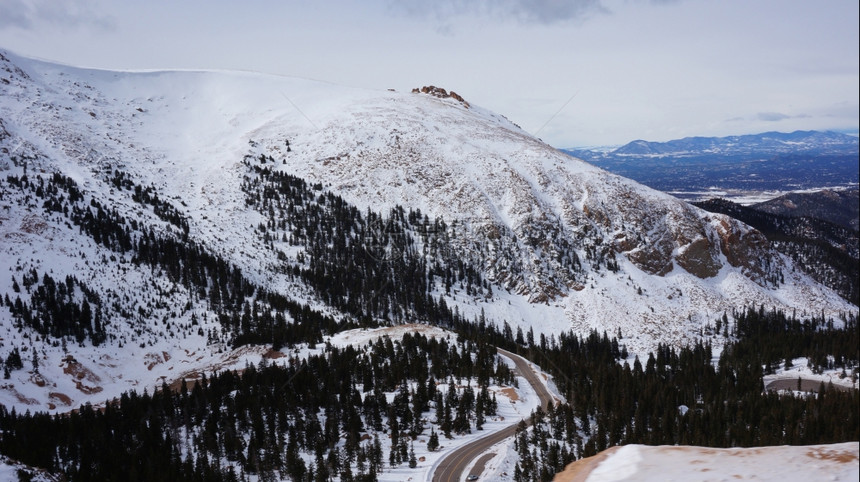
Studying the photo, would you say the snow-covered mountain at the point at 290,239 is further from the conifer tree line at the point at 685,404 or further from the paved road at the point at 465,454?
the paved road at the point at 465,454

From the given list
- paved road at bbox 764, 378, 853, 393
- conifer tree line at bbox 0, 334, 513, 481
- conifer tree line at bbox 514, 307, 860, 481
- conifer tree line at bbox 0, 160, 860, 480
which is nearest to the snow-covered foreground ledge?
conifer tree line at bbox 0, 160, 860, 480

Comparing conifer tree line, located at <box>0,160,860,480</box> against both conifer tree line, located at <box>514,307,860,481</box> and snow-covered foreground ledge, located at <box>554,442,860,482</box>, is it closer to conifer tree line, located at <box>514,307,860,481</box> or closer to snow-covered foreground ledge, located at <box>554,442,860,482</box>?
conifer tree line, located at <box>514,307,860,481</box>

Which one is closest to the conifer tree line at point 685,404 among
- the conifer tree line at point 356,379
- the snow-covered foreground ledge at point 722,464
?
the conifer tree line at point 356,379

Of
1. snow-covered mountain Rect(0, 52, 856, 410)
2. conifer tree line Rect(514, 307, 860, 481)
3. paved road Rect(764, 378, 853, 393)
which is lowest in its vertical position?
paved road Rect(764, 378, 853, 393)

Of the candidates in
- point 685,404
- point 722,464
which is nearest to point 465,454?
point 685,404

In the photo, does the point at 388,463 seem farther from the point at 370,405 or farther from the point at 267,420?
the point at 267,420

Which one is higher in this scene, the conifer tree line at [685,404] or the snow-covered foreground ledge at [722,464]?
the snow-covered foreground ledge at [722,464]

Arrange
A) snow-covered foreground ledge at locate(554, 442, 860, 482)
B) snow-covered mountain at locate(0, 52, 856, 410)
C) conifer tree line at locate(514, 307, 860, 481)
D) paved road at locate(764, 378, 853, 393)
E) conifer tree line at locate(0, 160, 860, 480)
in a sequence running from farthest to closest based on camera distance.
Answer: snow-covered mountain at locate(0, 52, 856, 410) < paved road at locate(764, 378, 853, 393) < conifer tree line at locate(0, 160, 860, 480) < conifer tree line at locate(514, 307, 860, 481) < snow-covered foreground ledge at locate(554, 442, 860, 482)
